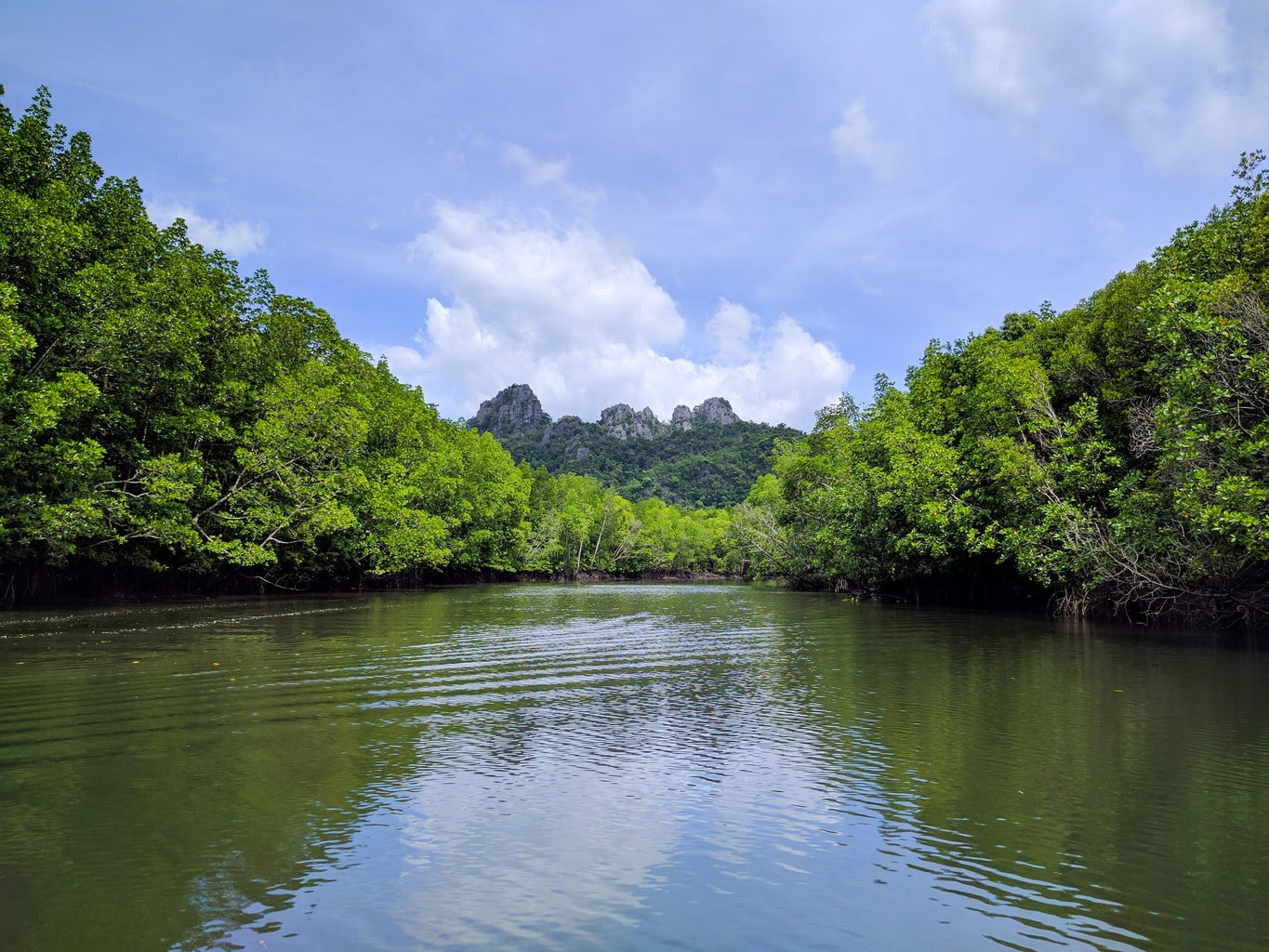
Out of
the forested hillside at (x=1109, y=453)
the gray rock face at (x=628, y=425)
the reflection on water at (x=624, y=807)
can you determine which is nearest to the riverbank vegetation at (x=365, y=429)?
the forested hillside at (x=1109, y=453)

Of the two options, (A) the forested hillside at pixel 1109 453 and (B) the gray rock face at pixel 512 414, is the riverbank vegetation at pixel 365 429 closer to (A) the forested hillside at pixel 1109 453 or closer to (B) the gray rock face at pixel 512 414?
(A) the forested hillside at pixel 1109 453

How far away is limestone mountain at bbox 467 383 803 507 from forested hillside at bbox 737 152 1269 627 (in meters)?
98.5

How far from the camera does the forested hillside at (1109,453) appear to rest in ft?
55.2

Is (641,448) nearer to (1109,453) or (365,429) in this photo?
(365,429)

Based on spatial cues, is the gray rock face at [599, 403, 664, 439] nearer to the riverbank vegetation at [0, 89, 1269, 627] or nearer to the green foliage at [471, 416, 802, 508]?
the green foliage at [471, 416, 802, 508]

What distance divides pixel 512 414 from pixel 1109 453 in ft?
572

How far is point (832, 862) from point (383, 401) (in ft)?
144

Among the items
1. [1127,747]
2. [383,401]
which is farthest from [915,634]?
[383,401]

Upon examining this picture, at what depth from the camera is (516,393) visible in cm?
19250

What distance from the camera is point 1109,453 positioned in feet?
74.7

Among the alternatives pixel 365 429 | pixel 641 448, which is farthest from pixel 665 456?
pixel 365 429

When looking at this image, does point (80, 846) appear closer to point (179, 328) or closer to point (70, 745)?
point (70, 745)

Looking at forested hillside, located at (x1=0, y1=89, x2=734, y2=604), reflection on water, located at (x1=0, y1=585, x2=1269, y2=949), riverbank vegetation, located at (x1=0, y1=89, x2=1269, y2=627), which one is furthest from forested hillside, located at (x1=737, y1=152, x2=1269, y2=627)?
forested hillside, located at (x1=0, y1=89, x2=734, y2=604)

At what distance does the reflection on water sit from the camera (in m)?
4.25
